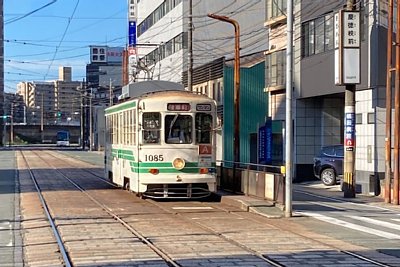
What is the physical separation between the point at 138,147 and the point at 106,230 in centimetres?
658

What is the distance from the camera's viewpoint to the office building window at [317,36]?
31191 mm

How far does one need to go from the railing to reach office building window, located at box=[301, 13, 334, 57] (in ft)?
30.1

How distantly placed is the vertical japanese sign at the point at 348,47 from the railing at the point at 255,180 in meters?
4.93

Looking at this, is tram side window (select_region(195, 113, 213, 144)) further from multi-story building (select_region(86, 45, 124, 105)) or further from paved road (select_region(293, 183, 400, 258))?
multi-story building (select_region(86, 45, 124, 105))

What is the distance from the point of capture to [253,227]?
1512 cm

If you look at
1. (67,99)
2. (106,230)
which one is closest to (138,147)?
(106,230)

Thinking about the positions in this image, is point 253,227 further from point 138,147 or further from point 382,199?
point 382,199

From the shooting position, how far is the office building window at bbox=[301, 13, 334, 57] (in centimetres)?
3119

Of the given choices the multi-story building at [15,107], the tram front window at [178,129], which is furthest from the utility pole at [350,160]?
the multi-story building at [15,107]

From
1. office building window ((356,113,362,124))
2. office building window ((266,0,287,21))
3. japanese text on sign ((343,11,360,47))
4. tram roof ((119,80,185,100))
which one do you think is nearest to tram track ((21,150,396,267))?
tram roof ((119,80,185,100))

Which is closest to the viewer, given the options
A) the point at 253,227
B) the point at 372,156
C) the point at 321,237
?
the point at 321,237

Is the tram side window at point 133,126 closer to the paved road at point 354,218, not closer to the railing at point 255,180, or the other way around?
the railing at point 255,180

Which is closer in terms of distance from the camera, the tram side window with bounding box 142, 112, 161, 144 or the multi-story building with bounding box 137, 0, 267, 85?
the tram side window with bounding box 142, 112, 161, 144

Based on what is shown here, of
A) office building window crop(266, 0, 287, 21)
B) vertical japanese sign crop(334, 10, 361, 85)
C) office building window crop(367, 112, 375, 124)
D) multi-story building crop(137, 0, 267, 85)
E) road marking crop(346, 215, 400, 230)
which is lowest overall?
road marking crop(346, 215, 400, 230)
